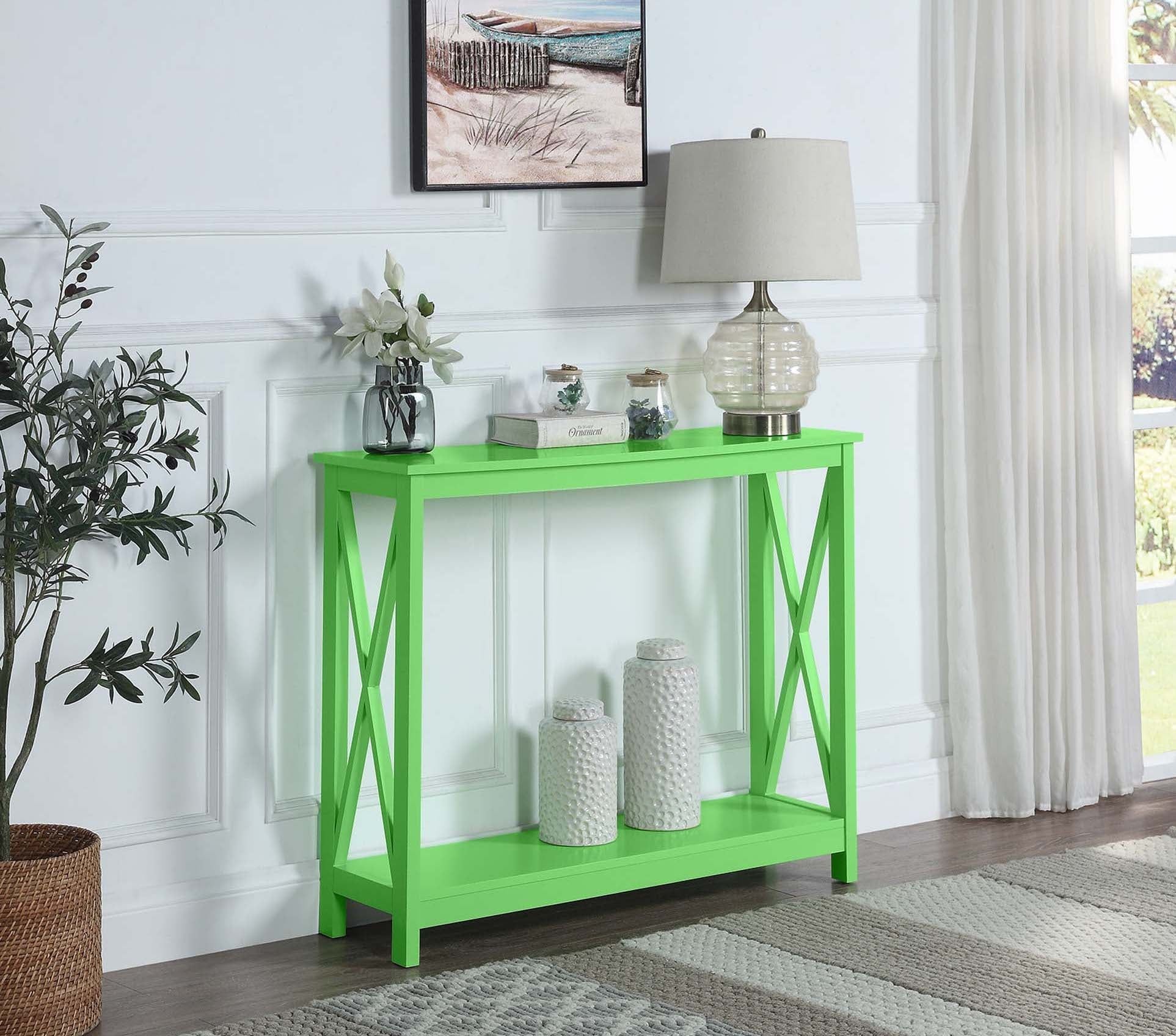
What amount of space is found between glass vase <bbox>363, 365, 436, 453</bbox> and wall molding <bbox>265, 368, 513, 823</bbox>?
12 centimetres

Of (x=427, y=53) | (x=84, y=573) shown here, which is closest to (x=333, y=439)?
(x=84, y=573)

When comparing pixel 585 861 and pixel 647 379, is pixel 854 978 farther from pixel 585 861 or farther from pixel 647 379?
pixel 647 379

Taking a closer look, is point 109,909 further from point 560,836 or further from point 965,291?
point 965,291

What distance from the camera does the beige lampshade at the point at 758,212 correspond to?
3.15m

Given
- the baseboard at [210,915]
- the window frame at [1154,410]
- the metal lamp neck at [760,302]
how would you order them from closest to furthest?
the baseboard at [210,915]
the metal lamp neck at [760,302]
the window frame at [1154,410]

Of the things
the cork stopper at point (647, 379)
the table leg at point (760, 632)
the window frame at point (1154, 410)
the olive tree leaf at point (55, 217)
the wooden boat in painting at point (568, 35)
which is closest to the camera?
the olive tree leaf at point (55, 217)

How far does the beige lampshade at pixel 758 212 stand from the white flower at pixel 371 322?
23.7 inches

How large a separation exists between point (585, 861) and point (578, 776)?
0.16 metres

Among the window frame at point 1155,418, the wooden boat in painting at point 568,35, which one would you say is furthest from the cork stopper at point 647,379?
the window frame at point 1155,418

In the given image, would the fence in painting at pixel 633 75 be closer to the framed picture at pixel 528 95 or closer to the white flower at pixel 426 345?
the framed picture at pixel 528 95

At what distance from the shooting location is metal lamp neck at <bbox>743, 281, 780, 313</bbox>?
3340mm

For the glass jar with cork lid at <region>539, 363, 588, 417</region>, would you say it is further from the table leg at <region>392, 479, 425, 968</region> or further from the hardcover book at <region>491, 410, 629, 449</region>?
the table leg at <region>392, 479, 425, 968</region>

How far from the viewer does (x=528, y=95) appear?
3172 mm

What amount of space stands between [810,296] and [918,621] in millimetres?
783
